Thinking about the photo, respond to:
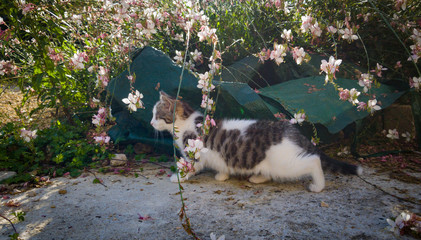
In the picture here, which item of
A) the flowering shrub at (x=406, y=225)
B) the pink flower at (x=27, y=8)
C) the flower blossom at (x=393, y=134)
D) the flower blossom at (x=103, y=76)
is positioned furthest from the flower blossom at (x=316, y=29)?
the pink flower at (x=27, y=8)

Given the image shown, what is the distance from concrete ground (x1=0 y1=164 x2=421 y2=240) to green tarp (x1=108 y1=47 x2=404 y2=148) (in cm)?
65

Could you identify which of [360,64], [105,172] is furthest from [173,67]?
[360,64]

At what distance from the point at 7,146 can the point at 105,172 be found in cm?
110

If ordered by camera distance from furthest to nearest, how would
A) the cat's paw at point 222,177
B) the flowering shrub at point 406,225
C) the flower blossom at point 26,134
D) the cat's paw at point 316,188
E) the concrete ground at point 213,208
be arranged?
the flower blossom at point 26,134, the cat's paw at point 222,177, the cat's paw at point 316,188, the concrete ground at point 213,208, the flowering shrub at point 406,225

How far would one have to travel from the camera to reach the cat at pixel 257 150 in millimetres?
2143

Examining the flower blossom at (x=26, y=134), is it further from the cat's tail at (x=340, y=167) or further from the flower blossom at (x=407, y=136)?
the flower blossom at (x=407, y=136)

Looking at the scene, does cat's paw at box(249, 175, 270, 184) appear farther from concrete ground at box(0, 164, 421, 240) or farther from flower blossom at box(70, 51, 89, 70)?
flower blossom at box(70, 51, 89, 70)

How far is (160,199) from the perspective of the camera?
2.10 m

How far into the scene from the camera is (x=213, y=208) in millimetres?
1920

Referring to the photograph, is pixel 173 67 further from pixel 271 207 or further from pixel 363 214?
pixel 363 214

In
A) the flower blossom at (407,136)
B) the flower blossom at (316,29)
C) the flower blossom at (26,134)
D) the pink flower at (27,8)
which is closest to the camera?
the pink flower at (27,8)

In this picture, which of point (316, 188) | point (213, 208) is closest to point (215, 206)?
point (213, 208)

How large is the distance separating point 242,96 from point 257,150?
2.17ft

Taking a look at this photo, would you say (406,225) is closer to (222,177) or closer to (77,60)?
(222,177)
